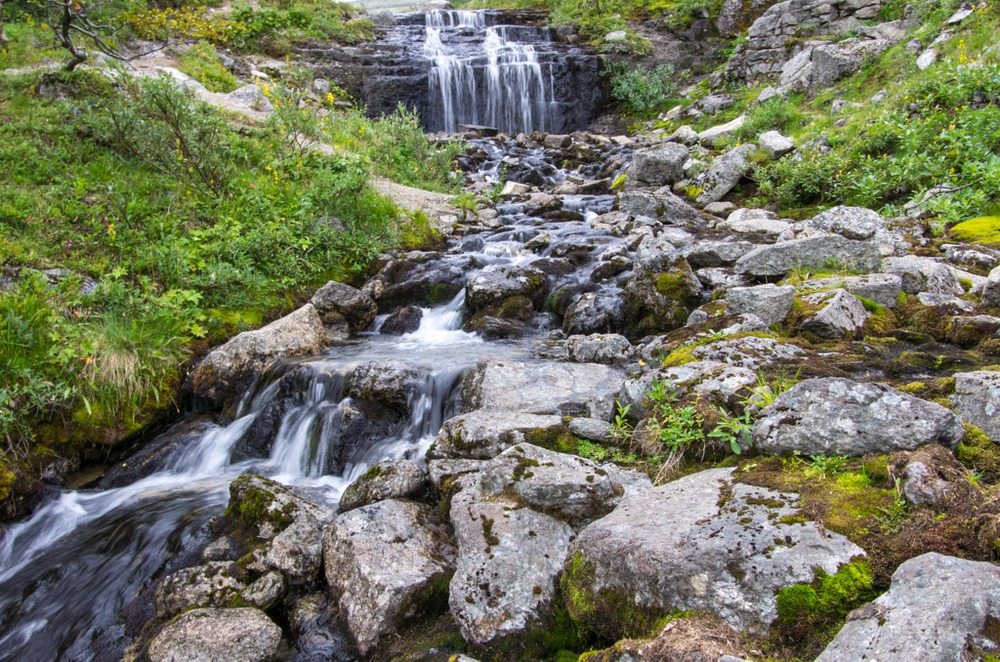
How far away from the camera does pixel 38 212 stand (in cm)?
841

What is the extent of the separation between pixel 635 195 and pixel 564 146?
7521 mm

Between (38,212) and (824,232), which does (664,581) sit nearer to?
(824,232)

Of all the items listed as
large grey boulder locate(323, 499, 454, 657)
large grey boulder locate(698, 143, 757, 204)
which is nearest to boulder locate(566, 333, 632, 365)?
large grey boulder locate(323, 499, 454, 657)

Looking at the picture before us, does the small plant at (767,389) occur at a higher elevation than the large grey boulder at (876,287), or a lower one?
lower

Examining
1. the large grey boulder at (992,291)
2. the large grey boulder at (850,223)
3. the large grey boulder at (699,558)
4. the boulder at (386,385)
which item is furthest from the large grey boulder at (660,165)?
the large grey boulder at (699,558)

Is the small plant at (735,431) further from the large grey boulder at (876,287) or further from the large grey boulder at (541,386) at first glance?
the large grey boulder at (876,287)

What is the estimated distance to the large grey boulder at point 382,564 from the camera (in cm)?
333

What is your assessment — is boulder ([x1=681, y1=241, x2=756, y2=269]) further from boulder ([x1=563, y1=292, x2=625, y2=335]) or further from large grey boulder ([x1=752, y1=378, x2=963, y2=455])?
large grey boulder ([x1=752, y1=378, x2=963, y2=455])

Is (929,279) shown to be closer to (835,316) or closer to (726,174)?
(835,316)

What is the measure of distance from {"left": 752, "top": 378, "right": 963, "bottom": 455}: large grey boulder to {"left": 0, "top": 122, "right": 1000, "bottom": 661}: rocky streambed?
0.01m

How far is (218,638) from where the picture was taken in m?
3.36

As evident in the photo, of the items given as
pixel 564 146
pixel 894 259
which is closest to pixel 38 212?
pixel 894 259

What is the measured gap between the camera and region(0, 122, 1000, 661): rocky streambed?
2.31 metres

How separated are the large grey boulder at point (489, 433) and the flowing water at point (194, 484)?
100cm
